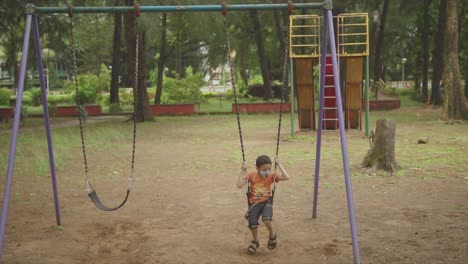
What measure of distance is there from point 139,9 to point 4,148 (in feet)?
33.5

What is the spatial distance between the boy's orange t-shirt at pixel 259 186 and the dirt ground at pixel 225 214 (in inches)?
21.8

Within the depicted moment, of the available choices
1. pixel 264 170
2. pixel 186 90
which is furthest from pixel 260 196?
pixel 186 90

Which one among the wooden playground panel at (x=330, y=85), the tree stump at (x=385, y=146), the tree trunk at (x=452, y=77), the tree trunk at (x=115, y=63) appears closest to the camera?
the tree stump at (x=385, y=146)

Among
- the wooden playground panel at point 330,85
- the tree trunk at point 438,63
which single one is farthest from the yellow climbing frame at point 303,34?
the tree trunk at point 438,63

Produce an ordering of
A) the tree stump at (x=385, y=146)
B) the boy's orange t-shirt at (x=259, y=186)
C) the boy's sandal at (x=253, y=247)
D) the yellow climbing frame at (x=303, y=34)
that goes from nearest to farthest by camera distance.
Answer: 1. the boy's sandal at (x=253, y=247)
2. the boy's orange t-shirt at (x=259, y=186)
3. the tree stump at (x=385, y=146)
4. the yellow climbing frame at (x=303, y=34)

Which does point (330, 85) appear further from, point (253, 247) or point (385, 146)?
point (253, 247)

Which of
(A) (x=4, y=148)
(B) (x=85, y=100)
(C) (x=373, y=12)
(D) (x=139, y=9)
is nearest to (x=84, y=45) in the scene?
(B) (x=85, y=100)

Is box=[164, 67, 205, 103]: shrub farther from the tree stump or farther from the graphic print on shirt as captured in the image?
the graphic print on shirt

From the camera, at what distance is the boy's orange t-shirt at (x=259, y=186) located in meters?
5.80

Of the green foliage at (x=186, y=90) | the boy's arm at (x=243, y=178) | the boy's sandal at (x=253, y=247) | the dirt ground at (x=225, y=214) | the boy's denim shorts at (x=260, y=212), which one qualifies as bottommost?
the dirt ground at (x=225, y=214)

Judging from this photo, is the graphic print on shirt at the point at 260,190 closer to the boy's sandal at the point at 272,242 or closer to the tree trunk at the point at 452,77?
the boy's sandal at the point at 272,242

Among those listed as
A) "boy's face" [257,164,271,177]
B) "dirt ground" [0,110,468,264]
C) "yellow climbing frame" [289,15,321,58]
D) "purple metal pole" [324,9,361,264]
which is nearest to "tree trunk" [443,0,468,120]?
"yellow climbing frame" [289,15,321,58]

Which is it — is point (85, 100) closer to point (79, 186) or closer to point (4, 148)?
point (4, 148)

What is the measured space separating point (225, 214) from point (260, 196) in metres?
1.68
